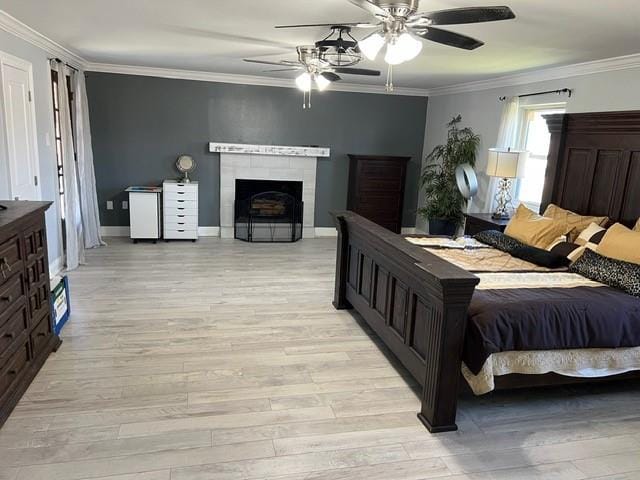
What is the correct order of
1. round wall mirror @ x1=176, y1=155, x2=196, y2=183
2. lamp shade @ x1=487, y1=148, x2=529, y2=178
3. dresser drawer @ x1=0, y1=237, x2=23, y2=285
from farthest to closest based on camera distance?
round wall mirror @ x1=176, y1=155, x2=196, y2=183, lamp shade @ x1=487, y1=148, x2=529, y2=178, dresser drawer @ x1=0, y1=237, x2=23, y2=285

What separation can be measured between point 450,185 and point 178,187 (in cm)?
388

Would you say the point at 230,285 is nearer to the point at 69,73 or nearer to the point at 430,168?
the point at 69,73

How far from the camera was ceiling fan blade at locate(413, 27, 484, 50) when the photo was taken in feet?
8.31

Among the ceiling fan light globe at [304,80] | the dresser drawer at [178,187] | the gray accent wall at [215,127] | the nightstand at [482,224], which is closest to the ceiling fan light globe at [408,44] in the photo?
the ceiling fan light globe at [304,80]

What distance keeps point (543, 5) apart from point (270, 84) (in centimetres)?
471

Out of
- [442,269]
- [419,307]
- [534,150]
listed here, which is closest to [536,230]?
[534,150]

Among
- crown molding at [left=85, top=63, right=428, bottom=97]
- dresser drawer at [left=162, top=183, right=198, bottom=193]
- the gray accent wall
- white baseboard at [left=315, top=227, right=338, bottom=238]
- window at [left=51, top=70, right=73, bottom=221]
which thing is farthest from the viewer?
white baseboard at [left=315, top=227, right=338, bottom=238]

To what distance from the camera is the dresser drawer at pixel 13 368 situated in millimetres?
2484

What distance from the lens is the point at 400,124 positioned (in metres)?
7.59

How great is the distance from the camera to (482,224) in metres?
5.25

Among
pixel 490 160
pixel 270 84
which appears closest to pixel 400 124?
pixel 270 84

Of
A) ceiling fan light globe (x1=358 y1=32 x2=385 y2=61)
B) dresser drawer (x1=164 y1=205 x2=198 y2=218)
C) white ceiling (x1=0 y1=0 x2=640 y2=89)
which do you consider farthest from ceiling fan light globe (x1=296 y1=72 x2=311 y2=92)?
dresser drawer (x1=164 y1=205 x2=198 y2=218)

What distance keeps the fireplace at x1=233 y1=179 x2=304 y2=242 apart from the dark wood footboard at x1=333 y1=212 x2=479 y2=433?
3382 mm

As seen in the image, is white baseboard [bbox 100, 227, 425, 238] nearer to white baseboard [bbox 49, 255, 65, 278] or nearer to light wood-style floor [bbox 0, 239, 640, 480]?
white baseboard [bbox 49, 255, 65, 278]
